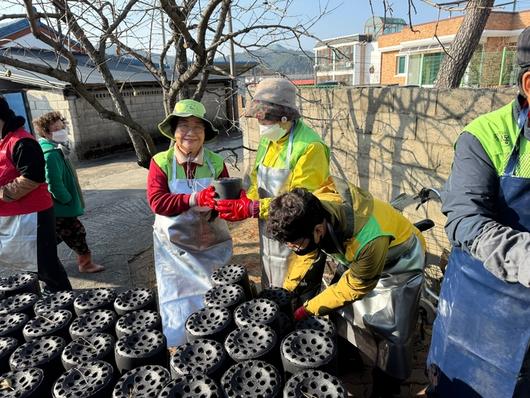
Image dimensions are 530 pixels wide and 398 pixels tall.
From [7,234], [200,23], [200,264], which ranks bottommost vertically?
[200,264]

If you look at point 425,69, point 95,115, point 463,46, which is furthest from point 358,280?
point 425,69

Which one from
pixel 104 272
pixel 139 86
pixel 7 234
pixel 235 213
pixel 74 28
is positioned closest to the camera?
pixel 235 213

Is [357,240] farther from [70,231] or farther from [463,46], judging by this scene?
[463,46]

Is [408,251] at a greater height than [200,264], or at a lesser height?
greater

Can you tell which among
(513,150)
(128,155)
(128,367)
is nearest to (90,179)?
(128,155)

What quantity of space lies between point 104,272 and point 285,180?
2.80 meters

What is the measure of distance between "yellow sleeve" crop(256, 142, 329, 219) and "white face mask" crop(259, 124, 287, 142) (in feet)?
0.80

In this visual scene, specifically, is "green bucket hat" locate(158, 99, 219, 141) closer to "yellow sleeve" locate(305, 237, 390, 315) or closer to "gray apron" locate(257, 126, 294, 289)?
"gray apron" locate(257, 126, 294, 289)

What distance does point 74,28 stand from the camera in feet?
11.8

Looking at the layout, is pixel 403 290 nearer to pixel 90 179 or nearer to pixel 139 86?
pixel 90 179

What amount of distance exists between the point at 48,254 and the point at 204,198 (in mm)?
1489

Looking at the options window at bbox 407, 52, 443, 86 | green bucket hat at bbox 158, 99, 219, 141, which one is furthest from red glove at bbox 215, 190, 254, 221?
window at bbox 407, 52, 443, 86

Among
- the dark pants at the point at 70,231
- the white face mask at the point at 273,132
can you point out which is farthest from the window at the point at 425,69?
the dark pants at the point at 70,231

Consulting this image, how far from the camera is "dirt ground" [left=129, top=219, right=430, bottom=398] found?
2443mm
